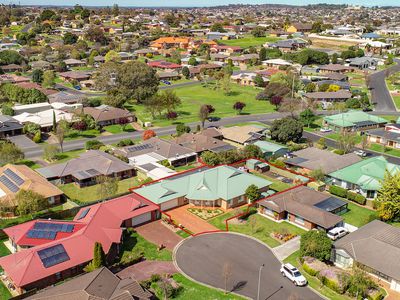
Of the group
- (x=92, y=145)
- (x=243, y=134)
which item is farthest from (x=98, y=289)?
(x=243, y=134)

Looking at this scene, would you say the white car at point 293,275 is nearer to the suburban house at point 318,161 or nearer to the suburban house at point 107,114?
the suburban house at point 318,161

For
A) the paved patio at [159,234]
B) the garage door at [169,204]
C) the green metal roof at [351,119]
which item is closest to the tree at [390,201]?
the paved patio at [159,234]

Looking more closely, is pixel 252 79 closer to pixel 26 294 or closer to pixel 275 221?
pixel 275 221

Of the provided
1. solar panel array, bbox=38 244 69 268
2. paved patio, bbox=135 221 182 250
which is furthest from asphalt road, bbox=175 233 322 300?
solar panel array, bbox=38 244 69 268

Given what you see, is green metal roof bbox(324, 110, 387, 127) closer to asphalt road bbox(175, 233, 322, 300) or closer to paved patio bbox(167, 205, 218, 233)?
paved patio bbox(167, 205, 218, 233)

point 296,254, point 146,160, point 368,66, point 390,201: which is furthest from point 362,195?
point 368,66
